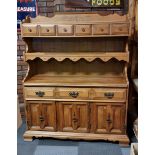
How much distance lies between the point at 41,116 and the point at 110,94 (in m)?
0.83

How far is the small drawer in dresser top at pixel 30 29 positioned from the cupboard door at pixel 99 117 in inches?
40.0

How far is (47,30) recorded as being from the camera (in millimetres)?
2186

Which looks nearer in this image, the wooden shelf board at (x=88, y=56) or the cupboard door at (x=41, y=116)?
the wooden shelf board at (x=88, y=56)

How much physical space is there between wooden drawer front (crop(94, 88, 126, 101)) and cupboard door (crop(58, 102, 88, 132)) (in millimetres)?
185

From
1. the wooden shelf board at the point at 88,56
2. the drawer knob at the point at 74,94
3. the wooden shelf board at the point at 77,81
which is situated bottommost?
the drawer knob at the point at 74,94

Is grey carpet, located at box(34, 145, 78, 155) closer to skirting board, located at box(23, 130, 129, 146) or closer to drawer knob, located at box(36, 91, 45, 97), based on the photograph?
skirting board, located at box(23, 130, 129, 146)

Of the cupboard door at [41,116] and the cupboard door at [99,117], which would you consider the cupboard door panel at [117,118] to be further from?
the cupboard door at [41,116]

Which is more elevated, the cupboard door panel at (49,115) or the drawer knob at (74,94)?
the drawer knob at (74,94)

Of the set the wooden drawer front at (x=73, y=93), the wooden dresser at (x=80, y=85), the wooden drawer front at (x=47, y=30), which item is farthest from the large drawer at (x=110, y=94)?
the wooden drawer front at (x=47, y=30)

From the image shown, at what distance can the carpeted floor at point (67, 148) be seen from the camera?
2195 millimetres
